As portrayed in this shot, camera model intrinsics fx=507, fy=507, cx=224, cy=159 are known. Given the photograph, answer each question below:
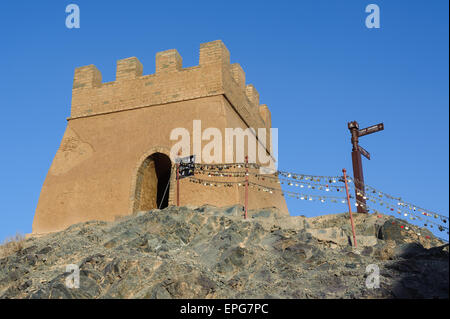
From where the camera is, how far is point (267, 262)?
12.4m

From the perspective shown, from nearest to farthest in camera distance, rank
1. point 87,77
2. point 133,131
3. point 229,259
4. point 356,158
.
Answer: point 229,259 < point 356,158 < point 133,131 < point 87,77

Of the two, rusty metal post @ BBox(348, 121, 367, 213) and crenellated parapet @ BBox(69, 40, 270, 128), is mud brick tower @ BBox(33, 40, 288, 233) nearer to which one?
crenellated parapet @ BBox(69, 40, 270, 128)

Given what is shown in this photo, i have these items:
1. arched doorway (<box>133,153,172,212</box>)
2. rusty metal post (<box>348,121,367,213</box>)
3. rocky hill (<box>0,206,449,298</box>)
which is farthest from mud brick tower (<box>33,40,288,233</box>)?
rusty metal post (<box>348,121,367,213</box>)

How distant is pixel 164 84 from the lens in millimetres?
19438

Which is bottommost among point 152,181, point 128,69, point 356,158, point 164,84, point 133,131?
point 152,181

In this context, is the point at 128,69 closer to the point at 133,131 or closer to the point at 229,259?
the point at 133,131

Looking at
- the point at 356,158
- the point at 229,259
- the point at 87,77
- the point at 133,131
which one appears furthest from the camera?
the point at 87,77

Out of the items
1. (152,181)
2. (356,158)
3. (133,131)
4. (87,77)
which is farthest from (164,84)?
(356,158)

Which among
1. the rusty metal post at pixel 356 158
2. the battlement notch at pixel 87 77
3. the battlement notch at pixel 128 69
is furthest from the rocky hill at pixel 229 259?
the battlement notch at pixel 87 77

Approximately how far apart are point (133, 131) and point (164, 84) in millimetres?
2155

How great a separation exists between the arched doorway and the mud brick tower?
37 mm

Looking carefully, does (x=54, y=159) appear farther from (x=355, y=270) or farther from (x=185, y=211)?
(x=355, y=270)

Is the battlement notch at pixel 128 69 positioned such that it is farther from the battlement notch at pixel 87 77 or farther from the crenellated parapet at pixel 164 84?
the battlement notch at pixel 87 77
